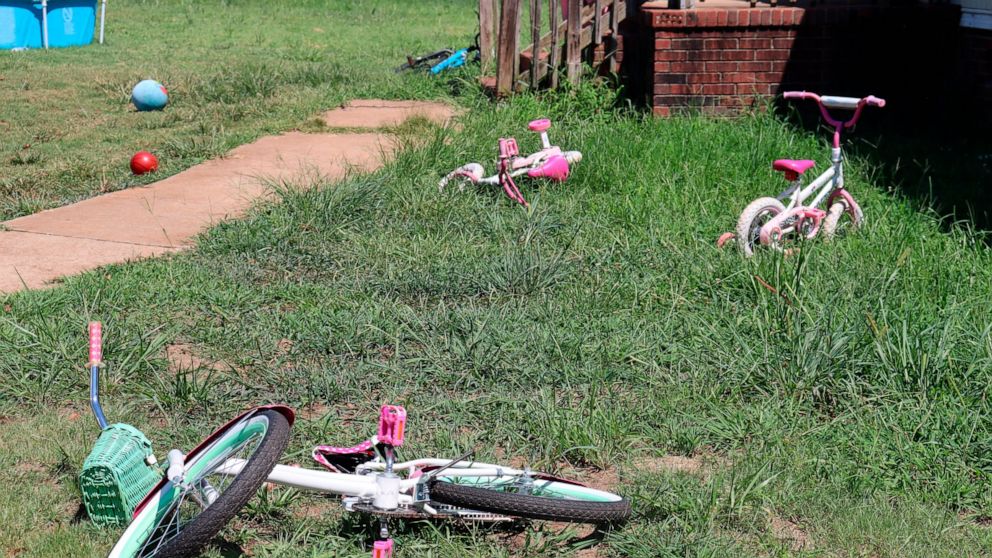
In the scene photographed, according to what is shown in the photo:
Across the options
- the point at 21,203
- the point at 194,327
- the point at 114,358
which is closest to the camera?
the point at 114,358

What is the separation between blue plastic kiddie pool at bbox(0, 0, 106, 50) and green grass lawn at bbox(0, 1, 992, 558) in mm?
9873

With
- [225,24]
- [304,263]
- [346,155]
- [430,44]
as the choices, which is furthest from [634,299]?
[225,24]

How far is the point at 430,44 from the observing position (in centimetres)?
1495

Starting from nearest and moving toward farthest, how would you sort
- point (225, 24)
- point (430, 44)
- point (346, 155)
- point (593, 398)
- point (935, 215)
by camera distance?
point (593, 398) < point (935, 215) < point (346, 155) < point (430, 44) < point (225, 24)

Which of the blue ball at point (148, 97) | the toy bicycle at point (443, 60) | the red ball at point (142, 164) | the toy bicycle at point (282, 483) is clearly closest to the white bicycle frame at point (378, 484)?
the toy bicycle at point (282, 483)

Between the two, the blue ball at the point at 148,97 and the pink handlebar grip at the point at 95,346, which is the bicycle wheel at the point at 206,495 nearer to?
the pink handlebar grip at the point at 95,346

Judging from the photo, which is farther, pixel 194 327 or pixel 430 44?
pixel 430 44

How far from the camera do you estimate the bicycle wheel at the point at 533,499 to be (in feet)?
9.57

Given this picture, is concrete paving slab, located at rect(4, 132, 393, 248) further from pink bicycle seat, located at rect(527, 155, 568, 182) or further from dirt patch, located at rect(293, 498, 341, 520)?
dirt patch, located at rect(293, 498, 341, 520)

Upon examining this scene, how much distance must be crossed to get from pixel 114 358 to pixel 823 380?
2.76m

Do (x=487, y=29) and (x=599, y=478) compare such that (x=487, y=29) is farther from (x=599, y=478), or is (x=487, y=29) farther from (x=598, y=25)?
(x=599, y=478)

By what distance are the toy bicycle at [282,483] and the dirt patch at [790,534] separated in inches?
19.0

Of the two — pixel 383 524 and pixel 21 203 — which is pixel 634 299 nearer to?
pixel 383 524

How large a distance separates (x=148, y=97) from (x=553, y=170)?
194 inches
